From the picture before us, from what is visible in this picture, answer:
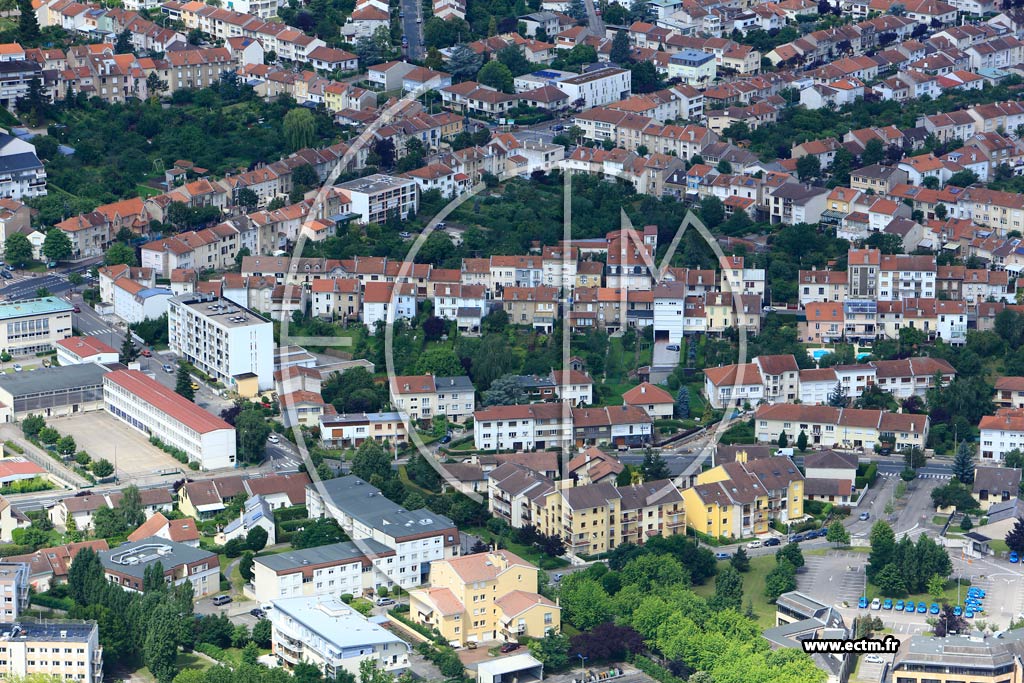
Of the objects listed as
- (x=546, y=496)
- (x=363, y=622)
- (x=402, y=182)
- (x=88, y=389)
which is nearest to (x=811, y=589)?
(x=546, y=496)

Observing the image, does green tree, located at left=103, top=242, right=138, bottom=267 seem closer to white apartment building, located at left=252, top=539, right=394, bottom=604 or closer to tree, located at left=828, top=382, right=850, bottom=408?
white apartment building, located at left=252, top=539, right=394, bottom=604

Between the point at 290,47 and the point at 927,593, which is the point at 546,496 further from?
the point at 290,47

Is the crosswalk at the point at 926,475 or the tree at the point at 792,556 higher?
the crosswalk at the point at 926,475

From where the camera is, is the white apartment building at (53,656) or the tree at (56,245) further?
the tree at (56,245)

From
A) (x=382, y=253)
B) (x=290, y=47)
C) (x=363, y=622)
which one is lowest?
(x=363, y=622)

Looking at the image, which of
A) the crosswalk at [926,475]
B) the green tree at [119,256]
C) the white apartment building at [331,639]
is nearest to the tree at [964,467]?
the crosswalk at [926,475]

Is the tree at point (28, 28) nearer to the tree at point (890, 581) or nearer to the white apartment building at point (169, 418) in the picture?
the white apartment building at point (169, 418)

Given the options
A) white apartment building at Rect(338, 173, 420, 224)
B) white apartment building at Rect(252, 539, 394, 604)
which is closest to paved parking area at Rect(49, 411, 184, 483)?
white apartment building at Rect(252, 539, 394, 604)
